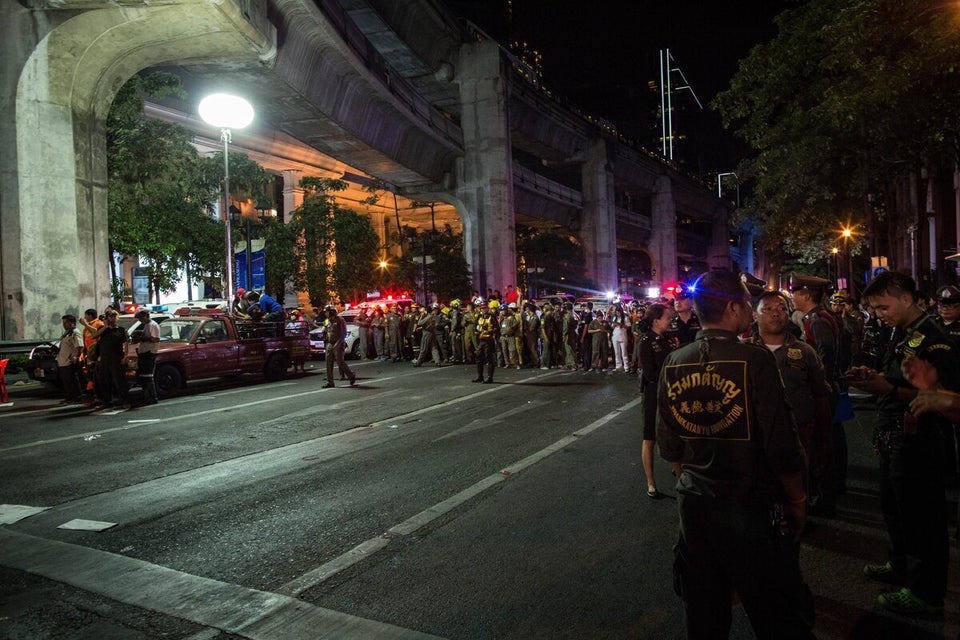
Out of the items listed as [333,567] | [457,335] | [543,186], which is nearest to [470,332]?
[457,335]

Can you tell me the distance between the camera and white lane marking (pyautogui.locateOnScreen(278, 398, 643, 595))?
4.33 metres

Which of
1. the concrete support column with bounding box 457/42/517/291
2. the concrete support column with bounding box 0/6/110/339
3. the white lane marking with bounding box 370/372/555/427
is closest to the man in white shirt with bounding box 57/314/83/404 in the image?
the concrete support column with bounding box 0/6/110/339

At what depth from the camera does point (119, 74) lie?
1723cm

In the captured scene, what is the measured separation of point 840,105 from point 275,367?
14.5 m

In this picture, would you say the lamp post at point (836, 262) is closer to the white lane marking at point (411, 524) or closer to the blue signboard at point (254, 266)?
the blue signboard at point (254, 266)

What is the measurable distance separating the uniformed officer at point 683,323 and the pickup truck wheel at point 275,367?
1248 cm

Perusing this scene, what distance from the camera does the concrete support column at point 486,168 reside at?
104 feet

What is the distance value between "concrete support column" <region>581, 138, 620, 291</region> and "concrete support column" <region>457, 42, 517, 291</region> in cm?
1481

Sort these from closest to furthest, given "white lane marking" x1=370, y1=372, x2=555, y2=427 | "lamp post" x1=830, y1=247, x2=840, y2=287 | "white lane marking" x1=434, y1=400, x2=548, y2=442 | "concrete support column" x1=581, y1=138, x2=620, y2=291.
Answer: "white lane marking" x1=434, y1=400, x2=548, y2=442 < "white lane marking" x1=370, y1=372, x2=555, y2=427 < "lamp post" x1=830, y1=247, x2=840, y2=287 < "concrete support column" x1=581, y1=138, x2=620, y2=291

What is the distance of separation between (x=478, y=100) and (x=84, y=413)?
24664mm

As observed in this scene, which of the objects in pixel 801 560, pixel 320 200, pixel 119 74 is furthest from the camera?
pixel 320 200

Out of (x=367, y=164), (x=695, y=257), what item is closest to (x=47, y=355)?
(x=367, y=164)

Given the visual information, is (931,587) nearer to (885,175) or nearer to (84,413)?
(84,413)

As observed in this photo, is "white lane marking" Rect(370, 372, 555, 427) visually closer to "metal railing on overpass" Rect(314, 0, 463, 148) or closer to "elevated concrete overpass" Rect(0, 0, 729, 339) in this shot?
"elevated concrete overpass" Rect(0, 0, 729, 339)
